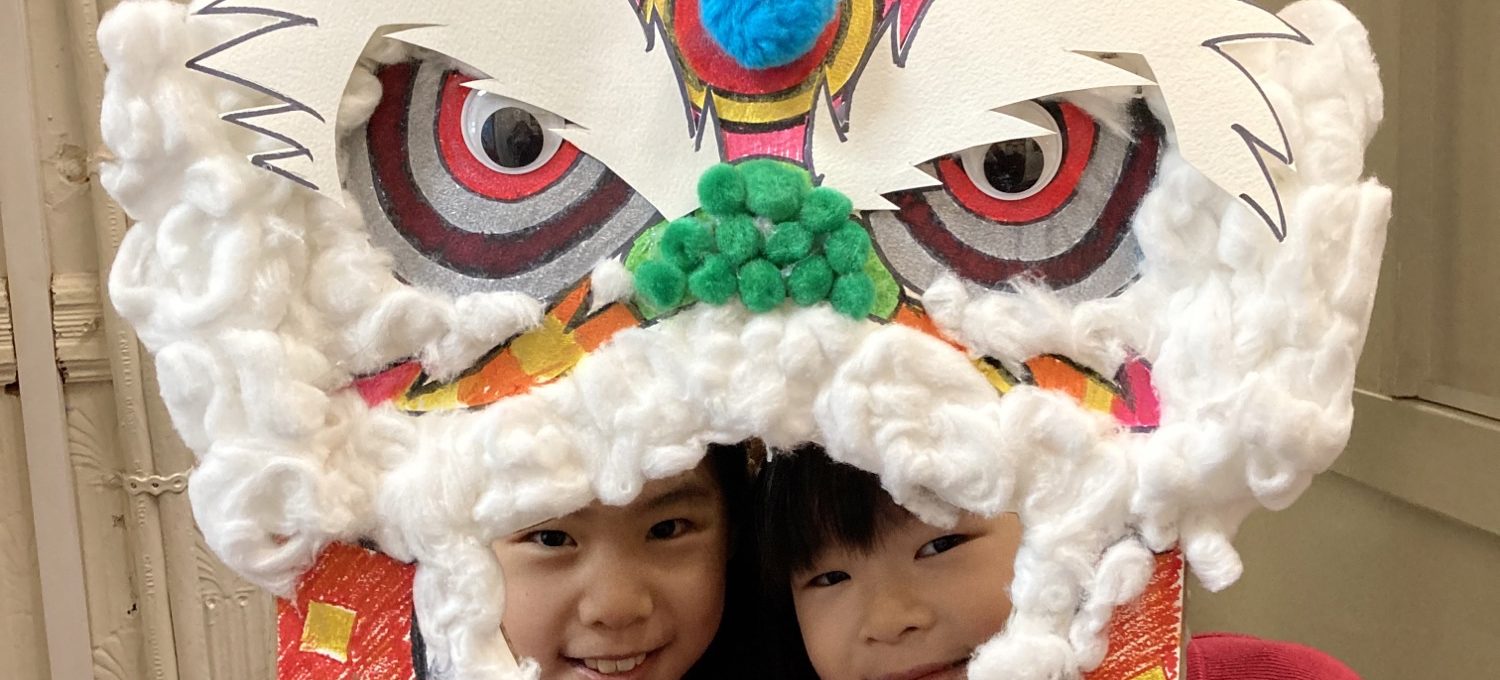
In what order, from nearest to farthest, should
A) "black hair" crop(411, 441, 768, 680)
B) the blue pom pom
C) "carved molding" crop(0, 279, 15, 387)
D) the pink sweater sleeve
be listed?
the blue pom pom → "black hair" crop(411, 441, 768, 680) → the pink sweater sleeve → "carved molding" crop(0, 279, 15, 387)

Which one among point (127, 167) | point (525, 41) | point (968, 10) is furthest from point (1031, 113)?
point (127, 167)

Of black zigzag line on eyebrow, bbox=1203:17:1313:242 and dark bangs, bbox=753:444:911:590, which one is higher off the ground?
black zigzag line on eyebrow, bbox=1203:17:1313:242

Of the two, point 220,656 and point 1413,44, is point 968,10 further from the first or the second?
point 220,656

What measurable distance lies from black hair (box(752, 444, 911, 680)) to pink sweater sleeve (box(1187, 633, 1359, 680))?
30 cm

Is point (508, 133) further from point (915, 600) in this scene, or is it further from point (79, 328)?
point (79, 328)

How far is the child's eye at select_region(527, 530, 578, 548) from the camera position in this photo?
18.5 inches

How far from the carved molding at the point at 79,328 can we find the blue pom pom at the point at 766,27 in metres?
0.61

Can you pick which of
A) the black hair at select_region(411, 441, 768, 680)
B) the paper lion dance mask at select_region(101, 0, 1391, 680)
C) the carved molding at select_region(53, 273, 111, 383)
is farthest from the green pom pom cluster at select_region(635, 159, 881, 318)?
the carved molding at select_region(53, 273, 111, 383)

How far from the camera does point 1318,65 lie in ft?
1.44

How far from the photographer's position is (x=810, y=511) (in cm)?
51

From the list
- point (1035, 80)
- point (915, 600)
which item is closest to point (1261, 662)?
point (915, 600)

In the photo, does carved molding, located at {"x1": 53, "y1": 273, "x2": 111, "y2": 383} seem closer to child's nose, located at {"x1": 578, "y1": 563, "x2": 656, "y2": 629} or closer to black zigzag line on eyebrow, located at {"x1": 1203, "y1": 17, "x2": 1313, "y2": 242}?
child's nose, located at {"x1": 578, "y1": 563, "x2": 656, "y2": 629}

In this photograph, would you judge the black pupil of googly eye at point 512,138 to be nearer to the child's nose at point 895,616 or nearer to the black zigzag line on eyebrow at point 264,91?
the black zigzag line on eyebrow at point 264,91

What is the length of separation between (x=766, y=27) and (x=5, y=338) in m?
0.67
